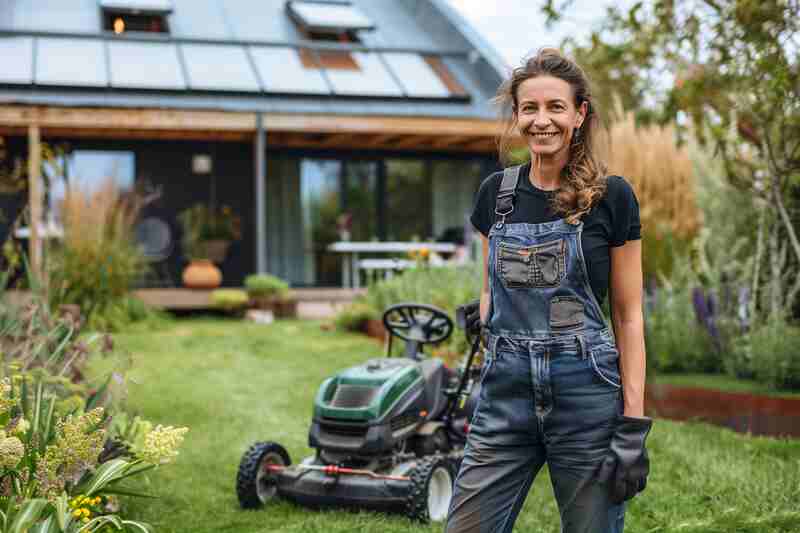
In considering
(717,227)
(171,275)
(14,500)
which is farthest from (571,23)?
(171,275)

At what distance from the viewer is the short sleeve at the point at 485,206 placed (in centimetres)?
252

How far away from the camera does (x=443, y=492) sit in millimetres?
4141

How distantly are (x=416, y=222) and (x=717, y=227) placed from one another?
9.27 meters

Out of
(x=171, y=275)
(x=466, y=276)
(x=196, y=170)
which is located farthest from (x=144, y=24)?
(x=466, y=276)

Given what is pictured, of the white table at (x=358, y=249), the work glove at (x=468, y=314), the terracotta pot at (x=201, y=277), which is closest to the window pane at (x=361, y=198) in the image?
the white table at (x=358, y=249)

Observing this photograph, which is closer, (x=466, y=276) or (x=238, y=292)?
(x=466, y=276)

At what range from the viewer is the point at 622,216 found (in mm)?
2309

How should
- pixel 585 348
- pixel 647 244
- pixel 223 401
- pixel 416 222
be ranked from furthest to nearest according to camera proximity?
pixel 416 222, pixel 647 244, pixel 223 401, pixel 585 348

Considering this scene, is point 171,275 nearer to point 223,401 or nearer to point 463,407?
point 223,401

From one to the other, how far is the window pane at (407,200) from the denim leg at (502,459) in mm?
13058

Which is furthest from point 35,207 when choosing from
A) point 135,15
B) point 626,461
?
point 626,461

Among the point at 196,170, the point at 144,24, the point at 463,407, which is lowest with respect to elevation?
the point at 463,407

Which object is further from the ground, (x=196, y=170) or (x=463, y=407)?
(x=196, y=170)

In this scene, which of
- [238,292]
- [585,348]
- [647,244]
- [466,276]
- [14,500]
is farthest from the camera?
[238,292]
